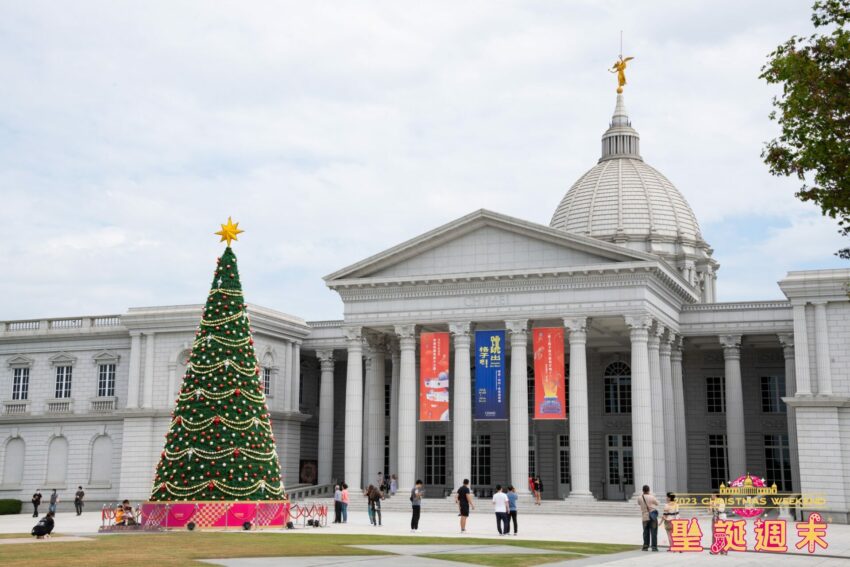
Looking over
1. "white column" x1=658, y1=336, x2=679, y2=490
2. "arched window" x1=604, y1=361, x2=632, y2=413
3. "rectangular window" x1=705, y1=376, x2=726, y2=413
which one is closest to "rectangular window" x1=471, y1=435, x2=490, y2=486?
"arched window" x1=604, y1=361, x2=632, y2=413

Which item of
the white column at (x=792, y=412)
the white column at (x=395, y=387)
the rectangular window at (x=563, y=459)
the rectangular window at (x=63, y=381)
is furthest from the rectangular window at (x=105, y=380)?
the white column at (x=792, y=412)

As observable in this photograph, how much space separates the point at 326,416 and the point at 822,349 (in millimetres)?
28310

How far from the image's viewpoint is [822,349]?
47.6 metres

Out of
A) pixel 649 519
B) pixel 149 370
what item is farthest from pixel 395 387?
pixel 649 519

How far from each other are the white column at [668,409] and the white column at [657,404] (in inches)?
74.2

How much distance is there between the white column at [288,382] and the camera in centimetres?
6291

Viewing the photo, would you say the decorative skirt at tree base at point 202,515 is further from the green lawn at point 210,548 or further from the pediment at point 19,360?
the pediment at point 19,360

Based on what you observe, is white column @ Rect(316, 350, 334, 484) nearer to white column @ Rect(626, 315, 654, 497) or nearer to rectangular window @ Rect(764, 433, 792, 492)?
white column @ Rect(626, 315, 654, 497)

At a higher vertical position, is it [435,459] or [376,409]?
[376,409]

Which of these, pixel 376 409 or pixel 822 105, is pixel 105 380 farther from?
pixel 822 105

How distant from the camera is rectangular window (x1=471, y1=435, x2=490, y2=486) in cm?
6322

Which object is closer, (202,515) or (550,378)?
(202,515)

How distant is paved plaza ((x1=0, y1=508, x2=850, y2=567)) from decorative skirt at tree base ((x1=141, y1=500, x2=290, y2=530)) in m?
1.21

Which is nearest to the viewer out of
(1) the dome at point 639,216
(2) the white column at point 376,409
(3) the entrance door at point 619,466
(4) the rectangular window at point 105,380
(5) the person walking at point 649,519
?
(5) the person walking at point 649,519
